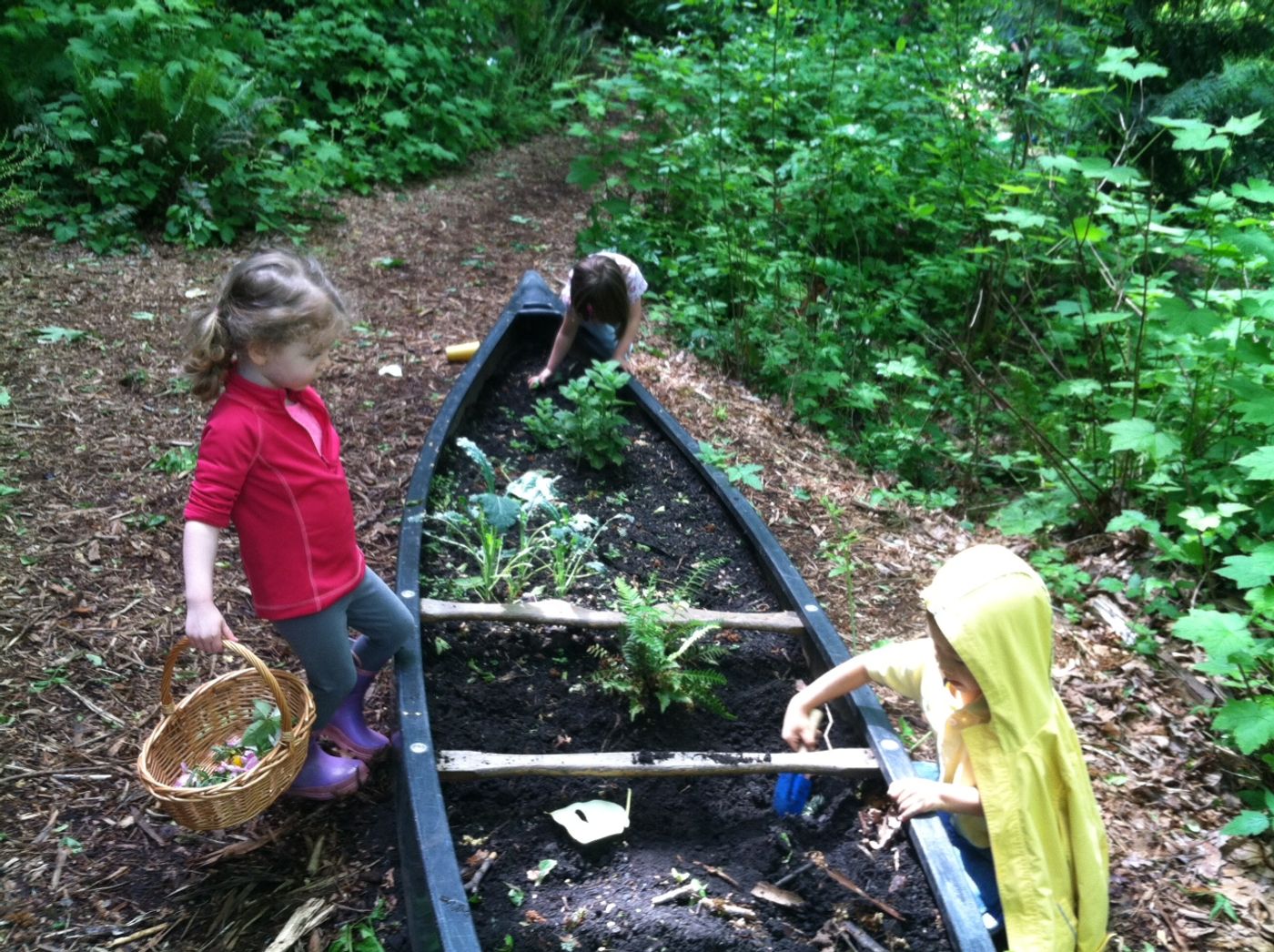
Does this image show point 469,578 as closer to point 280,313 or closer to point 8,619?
point 280,313

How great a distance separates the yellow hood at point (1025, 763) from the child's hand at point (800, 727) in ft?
1.62

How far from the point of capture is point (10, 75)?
5.90m

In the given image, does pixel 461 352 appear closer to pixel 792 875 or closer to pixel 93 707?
pixel 93 707

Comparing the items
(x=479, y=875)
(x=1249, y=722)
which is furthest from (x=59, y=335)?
(x=1249, y=722)

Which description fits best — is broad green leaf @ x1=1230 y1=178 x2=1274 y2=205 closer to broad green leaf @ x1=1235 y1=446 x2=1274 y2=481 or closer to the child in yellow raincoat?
broad green leaf @ x1=1235 y1=446 x2=1274 y2=481

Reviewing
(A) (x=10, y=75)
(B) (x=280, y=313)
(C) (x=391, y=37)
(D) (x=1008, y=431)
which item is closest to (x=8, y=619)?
(B) (x=280, y=313)

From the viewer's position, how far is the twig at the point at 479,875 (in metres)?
2.15

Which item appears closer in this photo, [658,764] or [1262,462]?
[658,764]

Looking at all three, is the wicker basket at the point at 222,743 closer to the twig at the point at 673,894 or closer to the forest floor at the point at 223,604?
the forest floor at the point at 223,604

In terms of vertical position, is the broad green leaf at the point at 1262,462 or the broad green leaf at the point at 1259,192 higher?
the broad green leaf at the point at 1259,192

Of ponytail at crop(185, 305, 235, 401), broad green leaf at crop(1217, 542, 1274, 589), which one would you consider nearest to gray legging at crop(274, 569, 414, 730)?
ponytail at crop(185, 305, 235, 401)

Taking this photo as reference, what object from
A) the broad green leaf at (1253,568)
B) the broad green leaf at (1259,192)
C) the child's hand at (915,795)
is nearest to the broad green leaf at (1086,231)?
the broad green leaf at (1259,192)

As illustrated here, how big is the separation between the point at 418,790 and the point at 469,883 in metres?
0.27

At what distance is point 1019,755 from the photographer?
198cm
